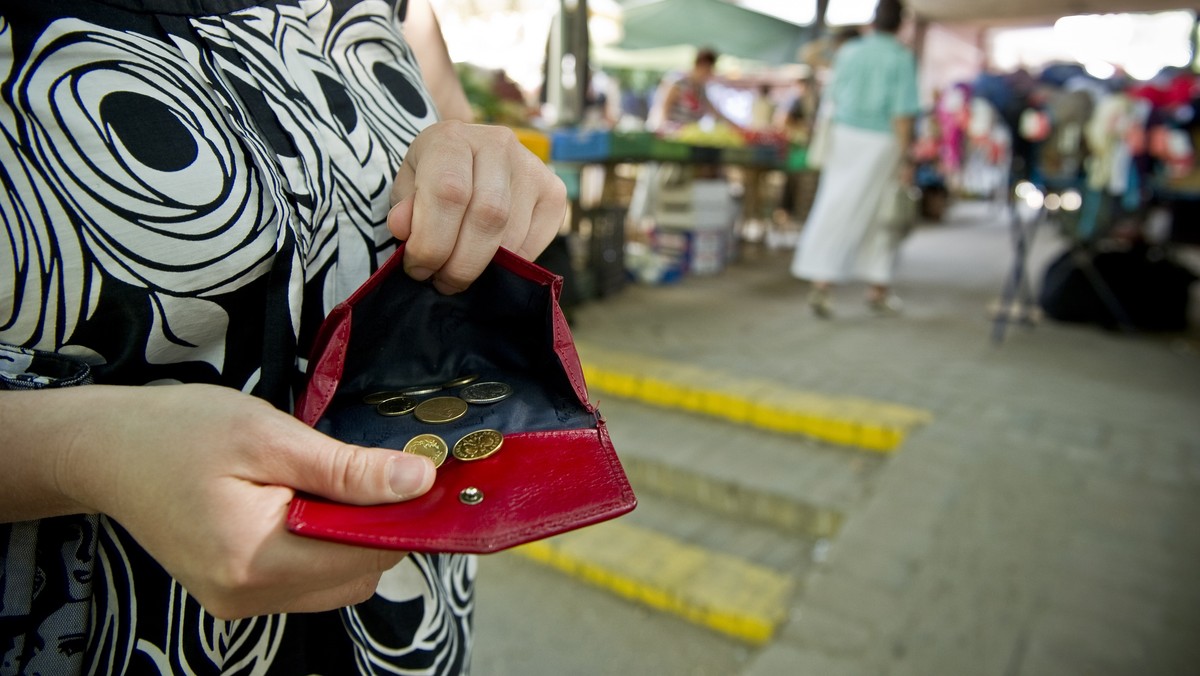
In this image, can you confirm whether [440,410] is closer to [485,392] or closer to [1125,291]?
[485,392]

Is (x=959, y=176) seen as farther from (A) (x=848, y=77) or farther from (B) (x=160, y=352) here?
(B) (x=160, y=352)

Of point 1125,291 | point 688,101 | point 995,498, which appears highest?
point 688,101

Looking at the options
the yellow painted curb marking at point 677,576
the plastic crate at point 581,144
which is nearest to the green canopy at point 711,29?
the plastic crate at point 581,144

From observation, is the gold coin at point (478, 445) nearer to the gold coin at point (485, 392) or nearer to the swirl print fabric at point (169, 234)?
the gold coin at point (485, 392)

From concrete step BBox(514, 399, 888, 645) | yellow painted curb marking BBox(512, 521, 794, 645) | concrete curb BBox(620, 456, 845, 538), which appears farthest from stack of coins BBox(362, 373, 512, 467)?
concrete curb BBox(620, 456, 845, 538)

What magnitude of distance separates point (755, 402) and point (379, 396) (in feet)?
9.19

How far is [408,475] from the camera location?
0.53 m

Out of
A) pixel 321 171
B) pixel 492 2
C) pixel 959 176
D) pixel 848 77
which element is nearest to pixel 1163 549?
pixel 321 171

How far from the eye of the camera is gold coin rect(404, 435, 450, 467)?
610mm

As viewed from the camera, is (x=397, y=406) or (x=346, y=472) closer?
(x=346, y=472)

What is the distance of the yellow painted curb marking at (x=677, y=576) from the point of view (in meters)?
2.35

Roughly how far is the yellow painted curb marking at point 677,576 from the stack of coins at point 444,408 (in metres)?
1.71

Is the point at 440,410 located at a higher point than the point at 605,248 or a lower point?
higher

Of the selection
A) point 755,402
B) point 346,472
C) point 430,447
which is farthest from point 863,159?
point 346,472
